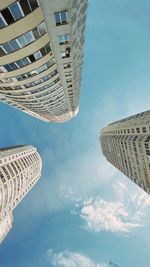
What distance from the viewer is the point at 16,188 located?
89.8 meters

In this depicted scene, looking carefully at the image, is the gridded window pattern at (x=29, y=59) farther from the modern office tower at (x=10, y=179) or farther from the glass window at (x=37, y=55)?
the modern office tower at (x=10, y=179)

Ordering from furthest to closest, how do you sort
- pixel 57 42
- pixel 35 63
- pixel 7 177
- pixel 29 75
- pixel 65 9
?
pixel 7 177
pixel 29 75
pixel 35 63
pixel 57 42
pixel 65 9

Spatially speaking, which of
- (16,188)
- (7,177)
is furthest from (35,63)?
(16,188)

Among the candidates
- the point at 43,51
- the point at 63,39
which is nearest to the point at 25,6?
the point at 43,51

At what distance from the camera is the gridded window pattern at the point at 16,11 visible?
18125 mm

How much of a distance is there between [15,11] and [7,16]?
2.53 ft

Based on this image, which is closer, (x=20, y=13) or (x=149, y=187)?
(x=20, y=13)

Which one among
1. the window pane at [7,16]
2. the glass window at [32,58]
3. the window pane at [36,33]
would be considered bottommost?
the glass window at [32,58]

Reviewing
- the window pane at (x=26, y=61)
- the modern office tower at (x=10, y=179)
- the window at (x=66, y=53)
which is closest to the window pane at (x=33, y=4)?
the window pane at (x=26, y=61)

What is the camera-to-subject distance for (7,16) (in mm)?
18641

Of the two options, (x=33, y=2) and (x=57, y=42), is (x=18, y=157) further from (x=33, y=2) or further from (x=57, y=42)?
(x=33, y=2)

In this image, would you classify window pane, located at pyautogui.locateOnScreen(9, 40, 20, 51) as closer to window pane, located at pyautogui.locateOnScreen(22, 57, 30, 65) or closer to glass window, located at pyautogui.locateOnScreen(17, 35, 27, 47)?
glass window, located at pyautogui.locateOnScreen(17, 35, 27, 47)

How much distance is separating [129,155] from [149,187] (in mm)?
12580

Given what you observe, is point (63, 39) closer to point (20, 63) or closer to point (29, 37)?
point (20, 63)
